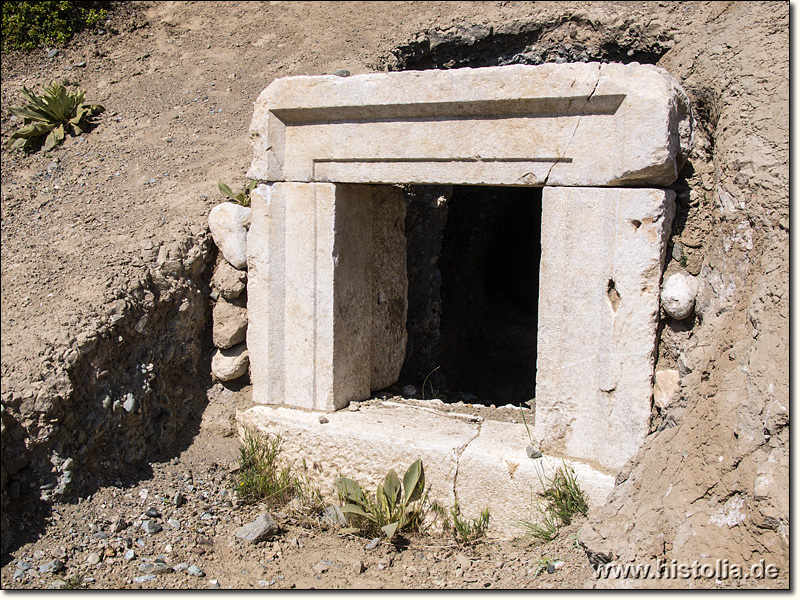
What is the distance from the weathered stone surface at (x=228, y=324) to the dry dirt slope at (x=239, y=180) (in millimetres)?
131

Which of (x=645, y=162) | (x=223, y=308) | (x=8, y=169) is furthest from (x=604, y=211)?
(x=8, y=169)

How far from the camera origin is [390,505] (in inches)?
139

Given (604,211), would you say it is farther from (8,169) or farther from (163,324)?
(8,169)

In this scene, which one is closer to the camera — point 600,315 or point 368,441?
point 600,315

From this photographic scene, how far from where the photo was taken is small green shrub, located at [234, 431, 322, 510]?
3.78 metres

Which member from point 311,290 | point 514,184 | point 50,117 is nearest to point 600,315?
point 514,184

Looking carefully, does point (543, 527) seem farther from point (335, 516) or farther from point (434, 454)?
point (335, 516)

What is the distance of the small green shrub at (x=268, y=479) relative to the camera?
3.78 meters

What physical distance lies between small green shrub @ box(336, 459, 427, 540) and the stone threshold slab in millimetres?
72

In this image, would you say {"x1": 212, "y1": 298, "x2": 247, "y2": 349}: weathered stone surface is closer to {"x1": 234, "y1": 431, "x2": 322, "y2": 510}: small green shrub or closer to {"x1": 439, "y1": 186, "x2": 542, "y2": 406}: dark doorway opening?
{"x1": 234, "y1": 431, "x2": 322, "y2": 510}: small green shrub

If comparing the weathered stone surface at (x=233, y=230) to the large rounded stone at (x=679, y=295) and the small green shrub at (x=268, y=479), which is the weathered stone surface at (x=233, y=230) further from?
the large rounded stone at (x=679, y=295)

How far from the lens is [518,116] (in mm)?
3193

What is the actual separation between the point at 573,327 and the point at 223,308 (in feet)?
6.82

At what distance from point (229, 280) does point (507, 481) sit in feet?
6.47
